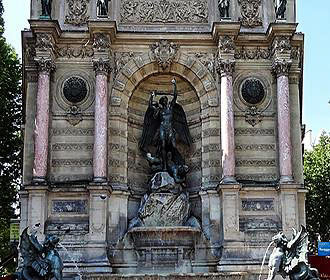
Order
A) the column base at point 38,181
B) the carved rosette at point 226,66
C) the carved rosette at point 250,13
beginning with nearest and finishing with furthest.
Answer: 1. the column base at point 38,181
2. the carved rosette at point 226,66
3. the carved rosette at point 250,13

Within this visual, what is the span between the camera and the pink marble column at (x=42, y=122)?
22188 mm

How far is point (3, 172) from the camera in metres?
31.4

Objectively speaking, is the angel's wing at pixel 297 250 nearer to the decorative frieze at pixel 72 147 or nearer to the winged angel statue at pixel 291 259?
the winged angel statue at pixel 291 259

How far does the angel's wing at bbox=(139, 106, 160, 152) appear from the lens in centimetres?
2430

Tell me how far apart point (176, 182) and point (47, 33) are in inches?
290

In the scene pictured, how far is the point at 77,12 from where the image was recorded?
24484 millimetres

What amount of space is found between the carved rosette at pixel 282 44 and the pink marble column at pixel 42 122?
8.48 metres

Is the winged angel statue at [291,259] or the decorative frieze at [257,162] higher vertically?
the decorative frieze at [257,162]

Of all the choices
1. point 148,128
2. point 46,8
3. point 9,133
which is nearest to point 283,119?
point 148,128

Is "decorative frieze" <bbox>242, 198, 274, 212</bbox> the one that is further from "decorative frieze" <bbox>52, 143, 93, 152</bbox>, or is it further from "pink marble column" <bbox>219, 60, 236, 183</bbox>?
"decorative frieze" <bbox>52, 143, 93, 152</bbox>

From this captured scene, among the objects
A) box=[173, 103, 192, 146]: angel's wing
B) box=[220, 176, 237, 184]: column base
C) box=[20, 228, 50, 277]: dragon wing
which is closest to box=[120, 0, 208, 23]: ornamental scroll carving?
box=[173, 103, 192, 146]: angel's wing

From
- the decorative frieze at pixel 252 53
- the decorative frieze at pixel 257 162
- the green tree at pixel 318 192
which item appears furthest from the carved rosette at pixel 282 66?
the green tree at pixel 318 192

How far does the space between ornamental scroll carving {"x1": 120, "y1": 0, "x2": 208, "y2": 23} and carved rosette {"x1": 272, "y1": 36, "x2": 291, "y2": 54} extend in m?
3.08

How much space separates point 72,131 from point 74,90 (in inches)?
62.3
